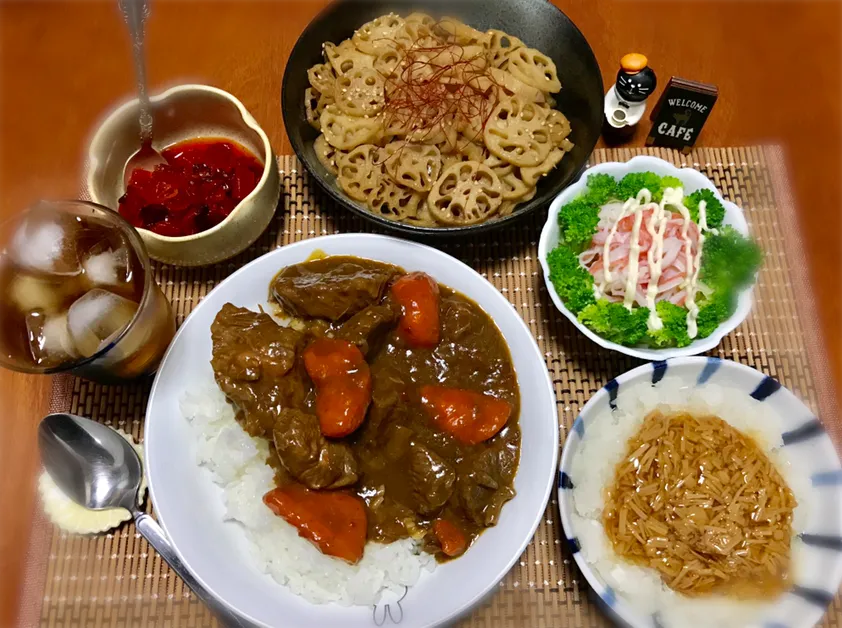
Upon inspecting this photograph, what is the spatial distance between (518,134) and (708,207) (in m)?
0.99

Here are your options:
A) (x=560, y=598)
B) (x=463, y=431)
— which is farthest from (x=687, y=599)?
(x=463, y=431)

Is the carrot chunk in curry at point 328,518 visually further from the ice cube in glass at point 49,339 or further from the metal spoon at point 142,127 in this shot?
the metal spoon at point 142,127

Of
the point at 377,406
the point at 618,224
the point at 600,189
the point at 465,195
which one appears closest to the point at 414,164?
the point at 465,195

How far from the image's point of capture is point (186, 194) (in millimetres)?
2826

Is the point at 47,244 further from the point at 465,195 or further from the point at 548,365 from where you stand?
the point at 548,365

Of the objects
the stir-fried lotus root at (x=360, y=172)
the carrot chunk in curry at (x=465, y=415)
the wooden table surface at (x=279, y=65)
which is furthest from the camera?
the wooden table surface at (x=279, y=65)

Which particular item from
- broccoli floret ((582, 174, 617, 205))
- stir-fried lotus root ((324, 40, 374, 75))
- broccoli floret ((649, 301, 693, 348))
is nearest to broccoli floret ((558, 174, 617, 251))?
broccoli floret ((582, 174, 617, 205))

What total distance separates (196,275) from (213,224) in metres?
0.42

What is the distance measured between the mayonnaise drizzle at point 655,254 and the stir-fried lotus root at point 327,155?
1.40 m

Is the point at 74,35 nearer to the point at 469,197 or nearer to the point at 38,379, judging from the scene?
the point at 38,379

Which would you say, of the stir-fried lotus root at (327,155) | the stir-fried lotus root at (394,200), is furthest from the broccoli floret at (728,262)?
the stir-fried lotus root at (327,155)

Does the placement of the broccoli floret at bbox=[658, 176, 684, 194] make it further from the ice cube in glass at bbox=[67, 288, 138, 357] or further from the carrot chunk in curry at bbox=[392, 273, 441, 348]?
the ice cube in glass at bbox=[67, 288, 138, 357]

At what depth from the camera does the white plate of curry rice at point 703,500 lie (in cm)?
244

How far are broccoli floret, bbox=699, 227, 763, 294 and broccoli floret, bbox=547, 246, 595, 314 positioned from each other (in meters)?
0.57
